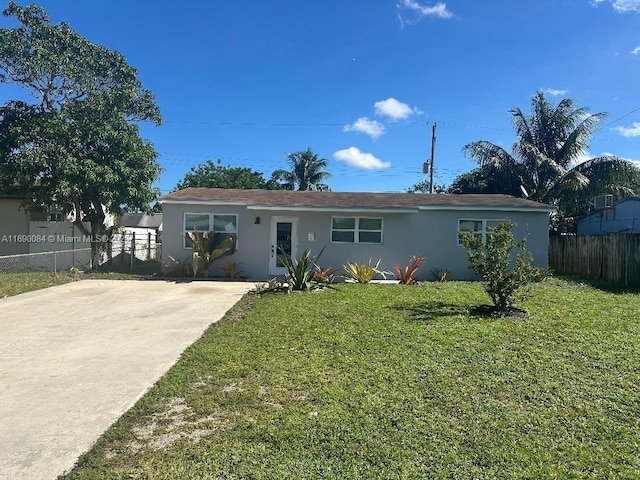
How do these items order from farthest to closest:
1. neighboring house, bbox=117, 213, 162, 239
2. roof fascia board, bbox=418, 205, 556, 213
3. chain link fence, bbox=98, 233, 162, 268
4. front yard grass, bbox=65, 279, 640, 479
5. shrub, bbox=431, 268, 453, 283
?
neighboring house, bbox=117, 213, 162, 239 < chain link fence, bbox=98, 233, 162, 268 < roof fascia board, bbox=418, 205, 556, 213 < shrub, bbox=431, 268, 453, 283 < front yard grass, bbox=65, 279, 640, 479

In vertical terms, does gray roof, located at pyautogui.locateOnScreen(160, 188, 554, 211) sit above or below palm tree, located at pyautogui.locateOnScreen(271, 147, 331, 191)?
below

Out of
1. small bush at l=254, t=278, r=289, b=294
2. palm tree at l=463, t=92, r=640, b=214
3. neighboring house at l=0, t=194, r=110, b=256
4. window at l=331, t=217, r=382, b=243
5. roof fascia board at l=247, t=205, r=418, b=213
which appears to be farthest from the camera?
palm tree at l=463, t=92, r=640, b=214

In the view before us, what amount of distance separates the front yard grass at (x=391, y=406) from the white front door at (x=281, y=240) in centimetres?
739

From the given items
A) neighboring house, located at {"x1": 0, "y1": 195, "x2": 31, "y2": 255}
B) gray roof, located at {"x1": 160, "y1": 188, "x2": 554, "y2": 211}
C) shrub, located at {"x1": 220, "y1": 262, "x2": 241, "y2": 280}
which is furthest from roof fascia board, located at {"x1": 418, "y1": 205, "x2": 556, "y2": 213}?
neighboring house, located at {"x1": 0, "y1": 195, "x2": 31, "y2": 255}

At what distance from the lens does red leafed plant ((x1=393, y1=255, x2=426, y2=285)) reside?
41.2 ft

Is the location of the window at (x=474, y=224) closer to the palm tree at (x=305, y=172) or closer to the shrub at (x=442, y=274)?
the shrub at (x=442, y=274)

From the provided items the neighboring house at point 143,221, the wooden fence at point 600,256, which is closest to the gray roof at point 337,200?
the wooden fence at point 600,256

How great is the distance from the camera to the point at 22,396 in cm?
395

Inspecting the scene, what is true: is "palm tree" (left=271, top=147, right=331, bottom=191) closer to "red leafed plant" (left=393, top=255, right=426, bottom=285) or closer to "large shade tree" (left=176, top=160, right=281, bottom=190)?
"large shade tree" (left=176, top=160, right=281, bottom=190)

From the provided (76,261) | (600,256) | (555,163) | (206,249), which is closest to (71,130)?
(76,261)

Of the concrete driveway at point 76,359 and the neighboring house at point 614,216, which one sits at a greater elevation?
the neighboring house at point 614,216

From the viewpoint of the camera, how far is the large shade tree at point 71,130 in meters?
14.1

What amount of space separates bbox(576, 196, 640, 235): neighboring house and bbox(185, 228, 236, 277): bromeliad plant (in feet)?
51.7

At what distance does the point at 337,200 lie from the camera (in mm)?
14500
